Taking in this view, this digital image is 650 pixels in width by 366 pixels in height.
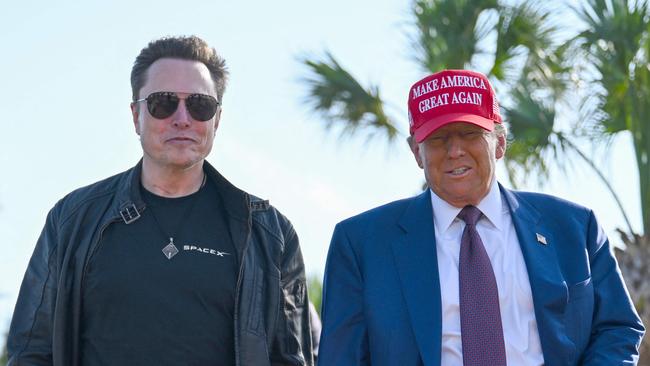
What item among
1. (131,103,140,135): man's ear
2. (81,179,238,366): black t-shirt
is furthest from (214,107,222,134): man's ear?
(81,179,238,366): black t-shirt

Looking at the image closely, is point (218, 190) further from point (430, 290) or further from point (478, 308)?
point (478, 308)

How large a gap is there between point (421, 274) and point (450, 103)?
69cm

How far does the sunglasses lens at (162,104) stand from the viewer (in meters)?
5.16

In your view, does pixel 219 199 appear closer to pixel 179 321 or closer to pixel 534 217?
pixel 179 321

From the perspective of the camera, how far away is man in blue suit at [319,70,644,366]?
4.54m

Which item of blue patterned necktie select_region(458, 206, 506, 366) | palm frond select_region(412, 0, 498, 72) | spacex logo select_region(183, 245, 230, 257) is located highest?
palm frond select_region(412, 0, 498, 72)

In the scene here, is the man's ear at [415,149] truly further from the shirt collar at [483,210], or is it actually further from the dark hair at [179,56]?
the dark hair at [179,56]

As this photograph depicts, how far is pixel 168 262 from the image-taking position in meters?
4.91

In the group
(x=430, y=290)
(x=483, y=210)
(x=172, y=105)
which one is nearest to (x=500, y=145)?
(x=483, y=210)

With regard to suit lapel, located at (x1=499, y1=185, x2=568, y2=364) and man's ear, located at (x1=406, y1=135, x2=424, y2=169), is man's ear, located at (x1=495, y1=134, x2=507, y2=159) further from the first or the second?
man's ear, located at (x1=406, y1=135, x2=424, y2=169)

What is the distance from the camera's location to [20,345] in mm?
4926

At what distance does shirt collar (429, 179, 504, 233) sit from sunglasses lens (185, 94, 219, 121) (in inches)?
41.9

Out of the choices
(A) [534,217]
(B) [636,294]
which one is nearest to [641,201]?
(B) [636,294]

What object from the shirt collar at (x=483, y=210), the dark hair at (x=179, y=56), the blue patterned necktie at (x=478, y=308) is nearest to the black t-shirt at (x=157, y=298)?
the dark hair at (x=179, y=56)
